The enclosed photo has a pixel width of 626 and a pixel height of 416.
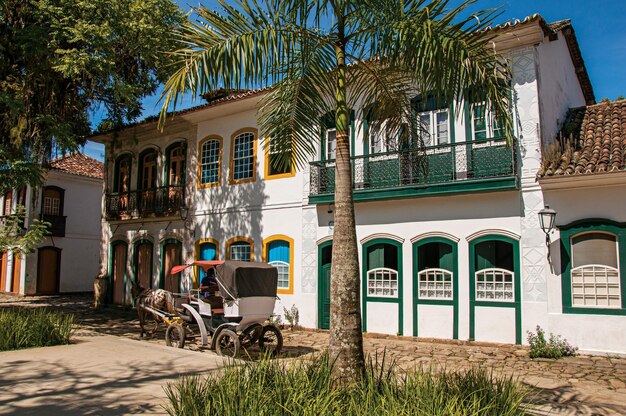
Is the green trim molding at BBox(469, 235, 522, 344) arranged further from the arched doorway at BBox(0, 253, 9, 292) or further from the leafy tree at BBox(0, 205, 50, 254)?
the arched doorway at BBox(0, 253, 9, 292)

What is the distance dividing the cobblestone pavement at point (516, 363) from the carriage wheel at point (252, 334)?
70cm

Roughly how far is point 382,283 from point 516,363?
4281 millimetres

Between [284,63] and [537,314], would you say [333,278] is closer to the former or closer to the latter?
[284,63]

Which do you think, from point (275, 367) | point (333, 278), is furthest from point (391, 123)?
point (275, 367)

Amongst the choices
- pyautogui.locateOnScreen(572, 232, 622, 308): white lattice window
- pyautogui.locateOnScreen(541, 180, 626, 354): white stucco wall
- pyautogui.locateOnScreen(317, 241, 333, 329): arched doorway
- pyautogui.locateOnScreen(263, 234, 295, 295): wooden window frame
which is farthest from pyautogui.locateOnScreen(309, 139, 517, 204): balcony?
pyautogui.locateOnScreen(572, 232, 622, 308): white lattice window

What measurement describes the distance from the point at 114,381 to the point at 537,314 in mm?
8582

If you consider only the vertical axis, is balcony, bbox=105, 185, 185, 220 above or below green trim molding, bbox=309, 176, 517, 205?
above

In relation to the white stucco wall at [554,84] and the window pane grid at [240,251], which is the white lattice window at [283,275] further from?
the white stucco wall at [554,84]

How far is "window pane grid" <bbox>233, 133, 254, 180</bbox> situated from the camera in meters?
16.4

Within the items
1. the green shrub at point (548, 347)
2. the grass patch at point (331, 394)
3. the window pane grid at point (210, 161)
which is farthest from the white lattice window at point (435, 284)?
the window pane grid at point (210, 161)

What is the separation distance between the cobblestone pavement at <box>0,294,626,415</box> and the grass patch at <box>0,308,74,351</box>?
2.15 m

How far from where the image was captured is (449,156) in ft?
40.1

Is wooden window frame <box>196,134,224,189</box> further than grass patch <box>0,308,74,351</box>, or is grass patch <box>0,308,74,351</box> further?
wooden window frame <box>196,134,224,189</box>

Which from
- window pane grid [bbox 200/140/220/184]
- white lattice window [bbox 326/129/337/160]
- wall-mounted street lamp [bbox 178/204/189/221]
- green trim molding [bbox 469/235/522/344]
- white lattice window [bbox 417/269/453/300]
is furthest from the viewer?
wall-mounted street lamp [bbox 178/204/189/221]
